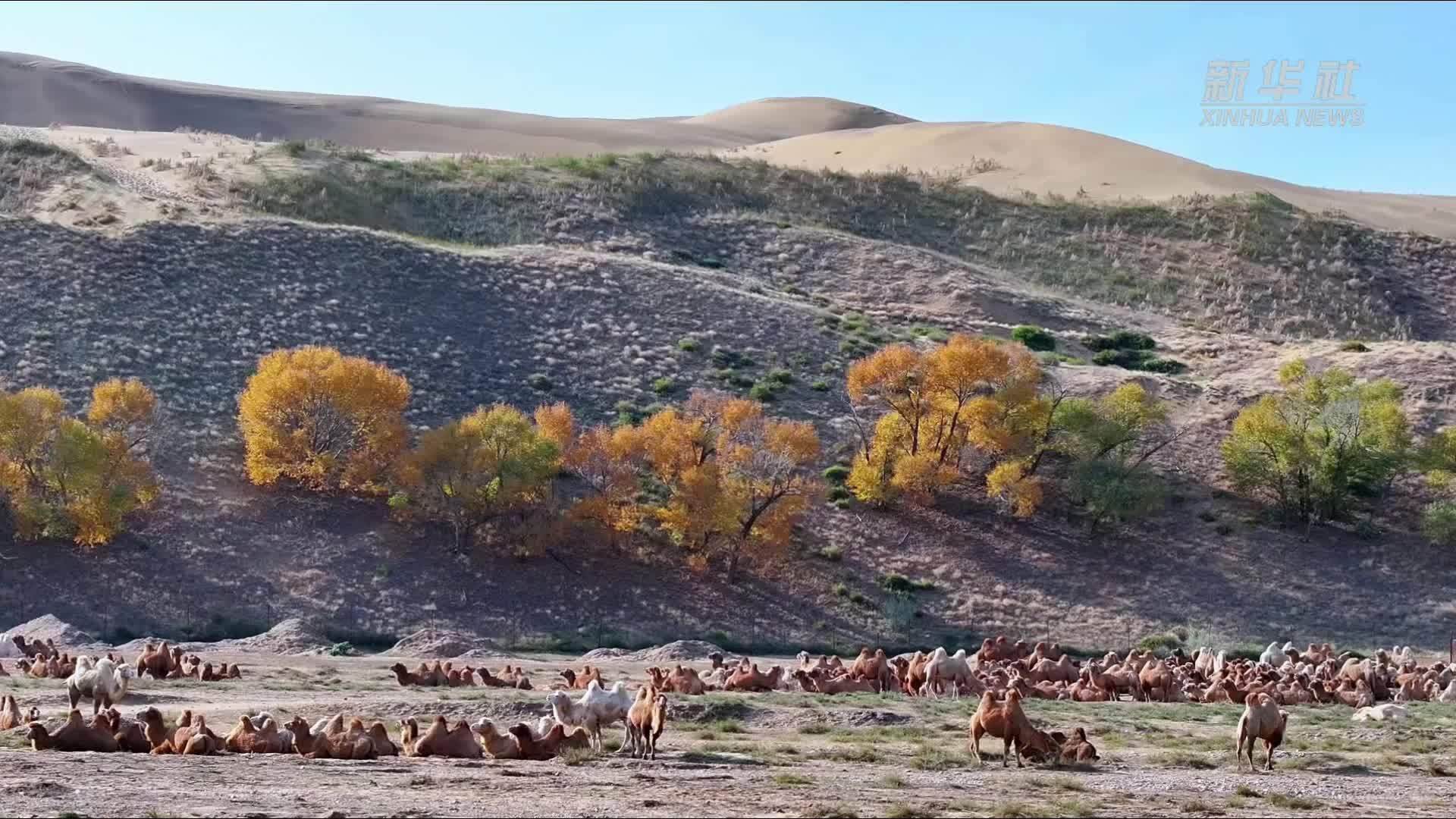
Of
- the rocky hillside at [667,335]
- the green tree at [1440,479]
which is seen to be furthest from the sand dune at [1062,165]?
the green tree at [1440,479]

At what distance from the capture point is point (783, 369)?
80.1 m

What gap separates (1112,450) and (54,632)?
41.1 meters

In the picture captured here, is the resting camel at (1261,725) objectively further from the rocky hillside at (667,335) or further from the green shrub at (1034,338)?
the green shrub at (1034,338)

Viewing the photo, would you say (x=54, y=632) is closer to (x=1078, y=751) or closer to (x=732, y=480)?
(x=732, y=480)

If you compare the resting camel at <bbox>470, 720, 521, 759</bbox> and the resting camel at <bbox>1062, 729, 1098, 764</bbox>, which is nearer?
the resting camel at <bbox>470, 720, 521, 759</bbox>

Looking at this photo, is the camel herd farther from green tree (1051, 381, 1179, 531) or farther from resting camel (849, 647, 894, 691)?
green tree (1051, 381, 1179, 531)

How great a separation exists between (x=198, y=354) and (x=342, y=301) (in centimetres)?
924

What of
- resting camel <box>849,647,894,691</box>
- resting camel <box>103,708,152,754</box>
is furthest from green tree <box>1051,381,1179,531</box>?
resting camel <box>103,708,152,754</box>

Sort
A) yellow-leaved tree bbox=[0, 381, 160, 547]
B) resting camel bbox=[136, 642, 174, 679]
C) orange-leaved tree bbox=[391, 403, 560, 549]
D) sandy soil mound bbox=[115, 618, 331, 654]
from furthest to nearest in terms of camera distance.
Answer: orange-leaved tree bbox=[391, 403, 560, 549] → yellow-leaved tree bbox=[0, 381, 160, 547] → sandy soil mound bbox=[115, 618, 331, 654] → resting camel bbox=[136, 642, 174, 679]

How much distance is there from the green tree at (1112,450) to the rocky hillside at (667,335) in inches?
47.0

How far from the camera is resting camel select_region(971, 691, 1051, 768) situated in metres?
23.8

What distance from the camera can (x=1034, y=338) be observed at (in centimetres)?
8981

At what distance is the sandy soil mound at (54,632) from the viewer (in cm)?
4781

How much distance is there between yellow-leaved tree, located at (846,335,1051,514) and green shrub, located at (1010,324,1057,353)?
664 inches
